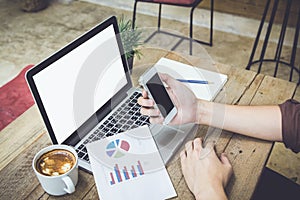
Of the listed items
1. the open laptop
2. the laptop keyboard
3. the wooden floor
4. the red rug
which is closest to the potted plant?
the open laptop

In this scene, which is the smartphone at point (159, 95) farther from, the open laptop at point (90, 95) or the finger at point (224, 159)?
the finger at point (224, 159)

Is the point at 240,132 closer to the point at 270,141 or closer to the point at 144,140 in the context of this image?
the point at 270,141

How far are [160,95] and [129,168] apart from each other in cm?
23

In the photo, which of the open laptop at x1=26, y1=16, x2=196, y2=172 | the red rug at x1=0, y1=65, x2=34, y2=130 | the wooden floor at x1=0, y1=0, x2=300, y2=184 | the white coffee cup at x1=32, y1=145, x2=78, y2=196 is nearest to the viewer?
the white coffee cup at x1=32, y1=145, x2=78, y2=196

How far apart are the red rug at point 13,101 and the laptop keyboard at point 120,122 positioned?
36.9 inches

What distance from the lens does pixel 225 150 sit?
0.99 metres

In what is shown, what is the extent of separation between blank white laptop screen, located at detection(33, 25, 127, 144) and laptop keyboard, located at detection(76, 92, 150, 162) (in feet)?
0.16

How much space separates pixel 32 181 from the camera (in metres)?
0.90

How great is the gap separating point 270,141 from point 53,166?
60 cm

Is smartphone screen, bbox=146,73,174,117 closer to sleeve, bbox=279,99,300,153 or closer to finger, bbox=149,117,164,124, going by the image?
finger, bbox=149,117,164,124

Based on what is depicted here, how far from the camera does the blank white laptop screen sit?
3.04 ft

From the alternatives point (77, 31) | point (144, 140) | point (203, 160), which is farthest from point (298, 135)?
point (77, 31)

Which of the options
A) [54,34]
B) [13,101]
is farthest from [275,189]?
[54,34]

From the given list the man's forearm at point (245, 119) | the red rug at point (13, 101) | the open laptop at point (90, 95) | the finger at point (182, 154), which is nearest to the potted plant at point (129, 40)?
the open laptop at point (90, 95)
